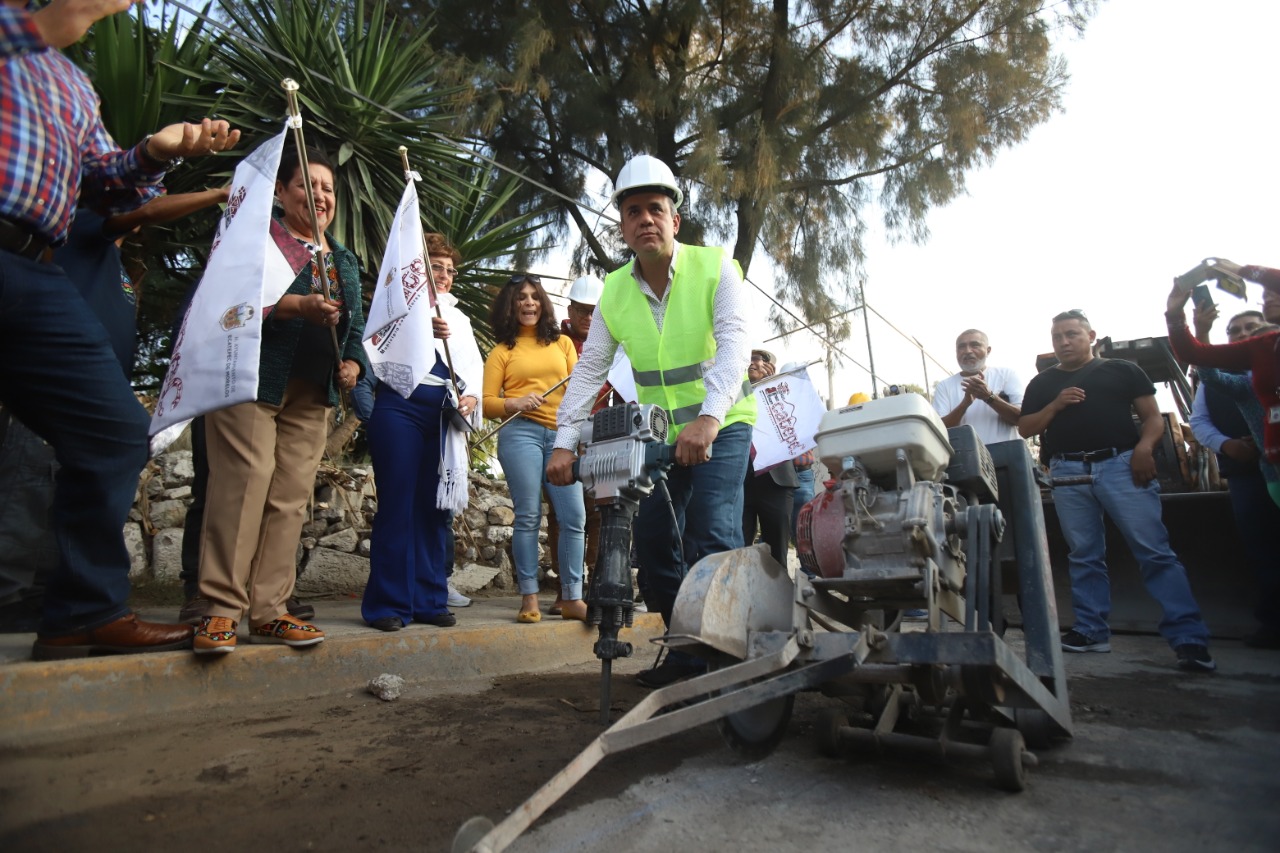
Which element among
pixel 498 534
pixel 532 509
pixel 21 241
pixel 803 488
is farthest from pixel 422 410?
pixel 498 534

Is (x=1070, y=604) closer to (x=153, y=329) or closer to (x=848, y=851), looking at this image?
(x=848, y=851)

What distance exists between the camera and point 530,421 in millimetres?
4453

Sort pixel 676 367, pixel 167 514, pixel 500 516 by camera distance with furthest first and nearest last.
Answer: pixel 500 516, pixel 167 514, pixel 676 367

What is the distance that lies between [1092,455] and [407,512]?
3.75m

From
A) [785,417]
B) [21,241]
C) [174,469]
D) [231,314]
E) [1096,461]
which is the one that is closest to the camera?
[21,241]

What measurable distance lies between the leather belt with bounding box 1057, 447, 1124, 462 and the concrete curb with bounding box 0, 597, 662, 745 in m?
2.92

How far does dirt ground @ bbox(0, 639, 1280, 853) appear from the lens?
173cm

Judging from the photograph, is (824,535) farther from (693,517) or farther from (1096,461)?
(1096,461)

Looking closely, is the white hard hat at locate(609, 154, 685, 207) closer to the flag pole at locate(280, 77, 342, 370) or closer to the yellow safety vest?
the yellow safety vest

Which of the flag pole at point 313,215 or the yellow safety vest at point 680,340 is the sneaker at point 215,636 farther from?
the yellow safety vest at point 680,340

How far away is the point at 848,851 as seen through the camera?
1.67 metres

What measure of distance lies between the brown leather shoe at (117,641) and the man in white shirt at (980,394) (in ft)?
14.6

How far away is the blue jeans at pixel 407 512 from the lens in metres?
3.79

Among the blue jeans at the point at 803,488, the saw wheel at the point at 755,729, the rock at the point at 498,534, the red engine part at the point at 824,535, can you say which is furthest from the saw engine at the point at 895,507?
the rock at the point at 498,534
